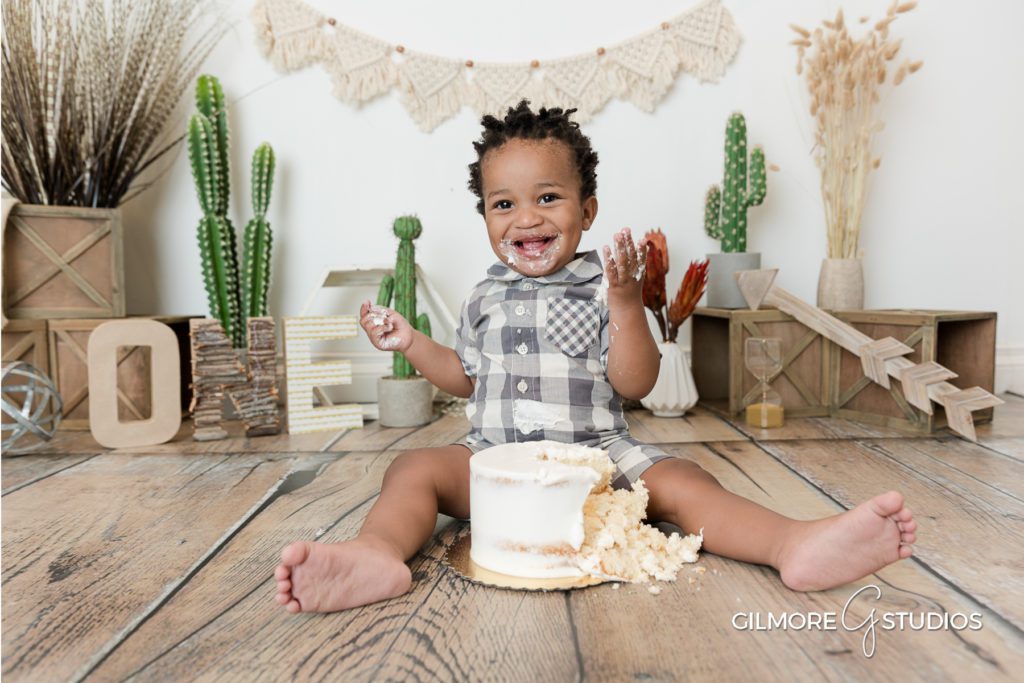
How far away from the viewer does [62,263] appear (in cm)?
193

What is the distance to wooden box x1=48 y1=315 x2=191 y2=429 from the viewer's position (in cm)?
189

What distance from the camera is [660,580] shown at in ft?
2.99

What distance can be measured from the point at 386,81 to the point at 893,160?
5.09ft

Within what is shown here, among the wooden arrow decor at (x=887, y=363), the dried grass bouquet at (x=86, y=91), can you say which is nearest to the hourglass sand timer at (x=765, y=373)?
the wooden arrow decor at (x=887, y=363)

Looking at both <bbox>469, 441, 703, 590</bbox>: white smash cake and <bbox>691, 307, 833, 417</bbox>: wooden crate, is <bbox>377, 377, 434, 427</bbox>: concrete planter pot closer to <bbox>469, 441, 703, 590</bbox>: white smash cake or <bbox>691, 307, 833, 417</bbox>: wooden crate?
<bbox>691, 307, 833, 417</bbox>: wooden crate

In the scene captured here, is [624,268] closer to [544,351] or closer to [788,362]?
[544,351]

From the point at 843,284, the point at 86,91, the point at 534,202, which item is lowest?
the point at 843,284

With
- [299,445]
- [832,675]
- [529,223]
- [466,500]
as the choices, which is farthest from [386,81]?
[832,675]

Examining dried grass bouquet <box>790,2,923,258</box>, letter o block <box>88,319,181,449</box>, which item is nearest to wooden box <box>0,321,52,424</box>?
letter o block <box>88,319,181,449</box>

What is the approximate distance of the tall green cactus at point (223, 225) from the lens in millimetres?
2074

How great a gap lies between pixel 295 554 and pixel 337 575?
0.06m

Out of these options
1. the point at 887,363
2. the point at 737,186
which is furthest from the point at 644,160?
the point at 887,363

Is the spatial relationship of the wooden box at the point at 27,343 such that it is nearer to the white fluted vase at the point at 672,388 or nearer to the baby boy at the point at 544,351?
the baby boy at the point at 544,351

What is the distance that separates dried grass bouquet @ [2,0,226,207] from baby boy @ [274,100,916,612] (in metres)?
1.23
